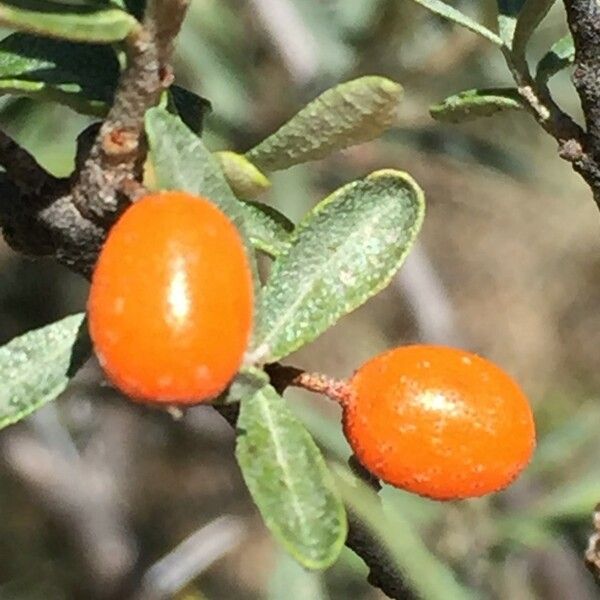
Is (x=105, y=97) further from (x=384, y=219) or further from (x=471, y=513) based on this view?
(x=471, y=513)

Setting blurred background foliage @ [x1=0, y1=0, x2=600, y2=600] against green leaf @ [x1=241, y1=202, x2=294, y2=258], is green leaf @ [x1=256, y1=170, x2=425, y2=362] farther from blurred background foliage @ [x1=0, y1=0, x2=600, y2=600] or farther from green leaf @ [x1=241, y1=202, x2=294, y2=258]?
blurred background foliage @ [x1=0, y1=0, x2=600, y2=600]

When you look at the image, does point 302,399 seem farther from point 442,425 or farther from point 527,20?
point 442,425

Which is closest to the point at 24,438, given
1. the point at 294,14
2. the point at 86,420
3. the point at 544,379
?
the point at 86,420

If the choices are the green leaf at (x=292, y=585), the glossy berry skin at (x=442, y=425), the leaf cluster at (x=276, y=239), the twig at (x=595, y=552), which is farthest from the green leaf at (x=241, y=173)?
the green leaf at (x=292, y=585)

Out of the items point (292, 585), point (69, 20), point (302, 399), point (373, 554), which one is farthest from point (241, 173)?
point (302, 399)

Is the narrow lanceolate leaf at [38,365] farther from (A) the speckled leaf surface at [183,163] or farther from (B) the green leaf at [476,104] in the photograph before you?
(B) the green leaf at [476,104]

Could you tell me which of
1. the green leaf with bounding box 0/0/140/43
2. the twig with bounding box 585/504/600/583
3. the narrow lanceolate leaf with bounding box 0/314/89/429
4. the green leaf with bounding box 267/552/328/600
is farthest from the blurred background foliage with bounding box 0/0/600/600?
the green leaf with bounding box 0/0/140/43

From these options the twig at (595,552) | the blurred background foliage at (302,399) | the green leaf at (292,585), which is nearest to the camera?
the twig at (595,552)
